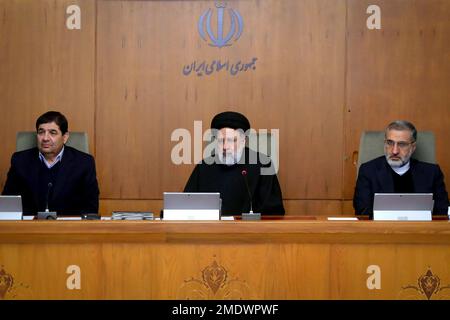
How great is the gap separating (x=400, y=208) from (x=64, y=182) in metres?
2.16

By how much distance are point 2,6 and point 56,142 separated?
5.25ft

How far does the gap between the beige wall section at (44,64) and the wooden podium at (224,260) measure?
242cm

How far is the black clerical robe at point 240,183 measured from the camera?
16.0 ft

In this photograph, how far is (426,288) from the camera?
3.59m

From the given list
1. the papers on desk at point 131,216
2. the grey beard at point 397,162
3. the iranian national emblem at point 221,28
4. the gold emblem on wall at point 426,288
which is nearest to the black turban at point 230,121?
the grey beard at point 397,162

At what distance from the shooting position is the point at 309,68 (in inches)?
232

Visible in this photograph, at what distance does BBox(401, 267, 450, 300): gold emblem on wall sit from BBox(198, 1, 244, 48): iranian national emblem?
2840 mm

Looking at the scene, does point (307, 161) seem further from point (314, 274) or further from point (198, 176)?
point (314, 274)

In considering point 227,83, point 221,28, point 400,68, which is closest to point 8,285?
point 227,83

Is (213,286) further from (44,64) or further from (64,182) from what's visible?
(44,64)

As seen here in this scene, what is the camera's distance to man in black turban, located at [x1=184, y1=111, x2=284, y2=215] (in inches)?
189

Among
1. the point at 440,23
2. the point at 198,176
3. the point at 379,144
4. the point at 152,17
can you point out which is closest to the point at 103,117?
the point at 152,17

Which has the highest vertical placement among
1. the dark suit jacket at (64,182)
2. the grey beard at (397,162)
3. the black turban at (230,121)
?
the black turban at (230,121)

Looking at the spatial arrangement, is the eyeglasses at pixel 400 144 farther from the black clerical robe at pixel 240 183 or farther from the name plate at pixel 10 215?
the name plate at pixel 10 215
